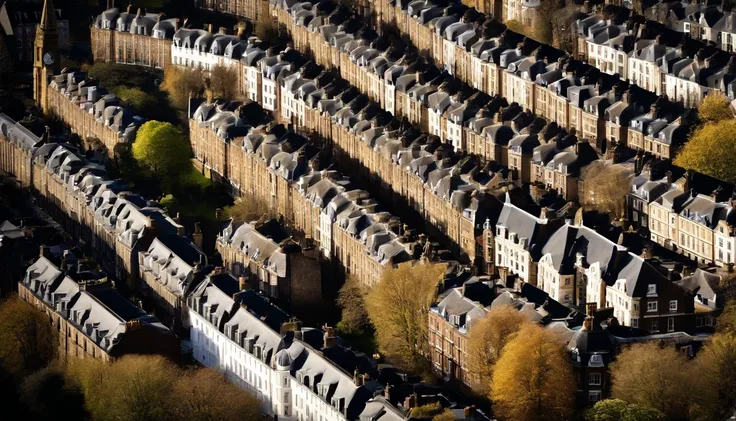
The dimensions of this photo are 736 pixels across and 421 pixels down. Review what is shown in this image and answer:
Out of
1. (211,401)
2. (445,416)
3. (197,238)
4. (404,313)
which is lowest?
(197,238)

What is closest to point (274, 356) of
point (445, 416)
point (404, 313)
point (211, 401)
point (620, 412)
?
point (211, 401)

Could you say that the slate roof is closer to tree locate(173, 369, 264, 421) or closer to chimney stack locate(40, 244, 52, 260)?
chimney stack locate(40, 244, 52, 260)

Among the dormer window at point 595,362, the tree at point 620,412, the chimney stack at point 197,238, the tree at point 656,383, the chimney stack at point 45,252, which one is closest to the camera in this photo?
the tree at point 620,412

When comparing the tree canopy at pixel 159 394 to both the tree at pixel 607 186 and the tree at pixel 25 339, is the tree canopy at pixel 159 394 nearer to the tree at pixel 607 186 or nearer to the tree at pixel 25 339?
the tree at pixel 25 339

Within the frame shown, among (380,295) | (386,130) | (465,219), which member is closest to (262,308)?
(380,295)

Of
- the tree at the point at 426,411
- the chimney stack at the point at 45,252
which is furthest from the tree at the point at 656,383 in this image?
the chimney stack at the point at 45,252

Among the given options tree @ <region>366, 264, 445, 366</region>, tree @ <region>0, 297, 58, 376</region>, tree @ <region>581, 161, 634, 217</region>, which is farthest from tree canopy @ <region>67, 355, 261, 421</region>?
tree @ <region>581, 161, 634, 217</region>

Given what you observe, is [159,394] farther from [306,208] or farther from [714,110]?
[714,110]
